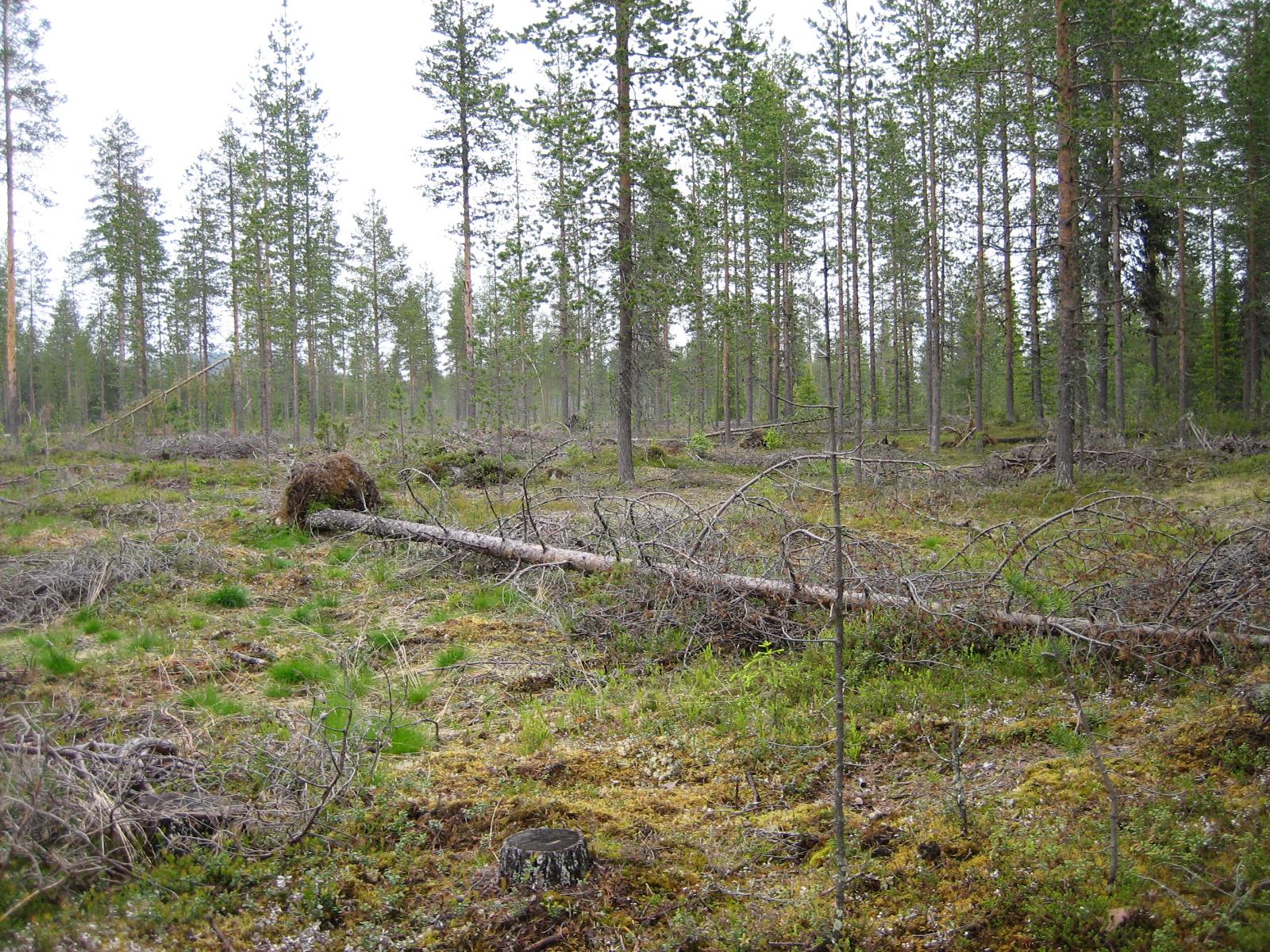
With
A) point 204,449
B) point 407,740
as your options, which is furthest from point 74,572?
point 204,449

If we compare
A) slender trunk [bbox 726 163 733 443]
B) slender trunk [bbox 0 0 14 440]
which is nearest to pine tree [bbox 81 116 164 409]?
slender trunk [bbox 0 0 14 440]

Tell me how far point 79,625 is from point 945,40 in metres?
15.3

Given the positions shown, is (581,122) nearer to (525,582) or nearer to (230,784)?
(525,582)

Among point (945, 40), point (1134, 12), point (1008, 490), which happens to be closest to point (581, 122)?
point (945, 40)

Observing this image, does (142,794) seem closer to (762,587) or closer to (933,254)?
(762,587)

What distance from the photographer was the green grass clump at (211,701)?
192 inches

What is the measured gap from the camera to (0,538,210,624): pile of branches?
7.08 meters

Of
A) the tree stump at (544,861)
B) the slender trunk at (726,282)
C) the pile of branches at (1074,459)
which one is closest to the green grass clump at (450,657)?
the tree stump at (544,861)

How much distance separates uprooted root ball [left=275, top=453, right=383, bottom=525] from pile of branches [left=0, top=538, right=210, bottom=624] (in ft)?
7.61

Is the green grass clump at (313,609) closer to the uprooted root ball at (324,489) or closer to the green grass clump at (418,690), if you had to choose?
the green grass clump at (418,690)

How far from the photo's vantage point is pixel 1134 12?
12172 millimetres

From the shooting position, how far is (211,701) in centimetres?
506

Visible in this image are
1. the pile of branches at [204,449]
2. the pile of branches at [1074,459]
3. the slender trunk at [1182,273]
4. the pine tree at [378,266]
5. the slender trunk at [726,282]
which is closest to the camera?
the pile of branches at [1074,459]

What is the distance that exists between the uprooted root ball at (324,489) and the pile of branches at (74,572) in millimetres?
2321
